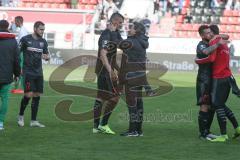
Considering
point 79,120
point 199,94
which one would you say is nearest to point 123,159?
point 199,94

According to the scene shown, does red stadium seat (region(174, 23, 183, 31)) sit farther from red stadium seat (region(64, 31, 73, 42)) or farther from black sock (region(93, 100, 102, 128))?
black sock (region(93, 100, 102, 128))

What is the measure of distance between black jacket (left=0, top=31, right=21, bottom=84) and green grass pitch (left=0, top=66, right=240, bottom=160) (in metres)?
1.03

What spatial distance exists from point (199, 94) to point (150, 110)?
4.42 meters

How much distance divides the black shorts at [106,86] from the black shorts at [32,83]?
1416 mm

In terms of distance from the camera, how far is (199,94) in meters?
12.0

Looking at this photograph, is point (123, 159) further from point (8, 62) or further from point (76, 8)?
point (76, 8)

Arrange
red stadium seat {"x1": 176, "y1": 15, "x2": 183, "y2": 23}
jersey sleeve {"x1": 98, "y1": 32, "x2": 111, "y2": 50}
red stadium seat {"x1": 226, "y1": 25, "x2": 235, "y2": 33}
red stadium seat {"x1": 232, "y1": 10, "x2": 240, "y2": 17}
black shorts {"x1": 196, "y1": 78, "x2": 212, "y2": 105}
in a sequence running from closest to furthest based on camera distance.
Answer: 1. black shorts {"x1": 196, "y1": 78, "x2": 212, "y2": 105}
2. jersey sleeve {"x1": 98, "y1": 32, "x2": 111, "y2": 50}
3. red stadium seat {"x1": 226, "y1": 25, "x2": 235, "y2": 33}
4. red stadium seat {"x1": 232, "y1": 10, "x2": 240, "y2": 17}
5. red stadium seat {"x1": 176, "y1": 15, "x2": 183, "y2": 23}

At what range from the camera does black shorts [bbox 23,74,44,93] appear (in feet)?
43.6

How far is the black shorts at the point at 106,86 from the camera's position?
12438 mm

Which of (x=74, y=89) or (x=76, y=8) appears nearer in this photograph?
(x=74, y=89)

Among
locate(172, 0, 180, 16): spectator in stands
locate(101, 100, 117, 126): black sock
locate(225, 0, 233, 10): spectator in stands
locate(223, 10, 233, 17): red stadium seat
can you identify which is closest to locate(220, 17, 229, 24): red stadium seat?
locate(223, 10, 233, 17): red stadium seat

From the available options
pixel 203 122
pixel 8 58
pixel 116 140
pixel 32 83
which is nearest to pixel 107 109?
pixel 116 140

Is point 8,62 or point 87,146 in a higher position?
point 8,62

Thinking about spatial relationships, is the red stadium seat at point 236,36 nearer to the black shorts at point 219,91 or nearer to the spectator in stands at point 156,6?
the spectator in stands at point 156,6
